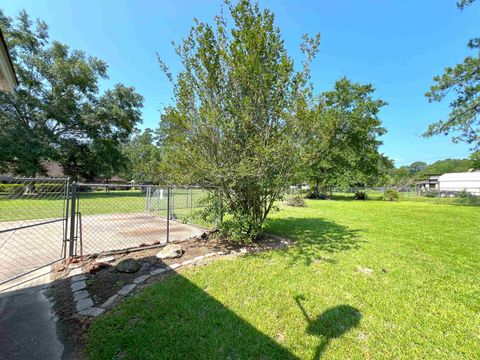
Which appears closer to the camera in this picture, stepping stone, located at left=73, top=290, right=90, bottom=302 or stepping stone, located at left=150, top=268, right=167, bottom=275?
stepping stone, located at left=73, top=290, right=90, bottom=302

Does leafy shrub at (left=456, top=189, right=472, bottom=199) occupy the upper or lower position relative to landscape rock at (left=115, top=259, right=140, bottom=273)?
upper

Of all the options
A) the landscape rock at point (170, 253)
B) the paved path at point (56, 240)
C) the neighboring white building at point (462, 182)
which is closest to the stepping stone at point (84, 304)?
the landscape rock at point (170, 253)

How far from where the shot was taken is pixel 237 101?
4.60 metres

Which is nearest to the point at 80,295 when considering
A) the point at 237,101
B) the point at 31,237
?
the point at 237,101

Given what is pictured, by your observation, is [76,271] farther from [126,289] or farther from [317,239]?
[317,239]

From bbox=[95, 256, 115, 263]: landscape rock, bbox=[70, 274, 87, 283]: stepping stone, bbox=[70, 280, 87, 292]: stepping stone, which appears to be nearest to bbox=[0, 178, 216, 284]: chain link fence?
bbox=[95, 256, 115, 263]: landscape rock

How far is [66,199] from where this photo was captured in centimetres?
390

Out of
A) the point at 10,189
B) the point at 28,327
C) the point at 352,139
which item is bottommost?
the point at 28,327

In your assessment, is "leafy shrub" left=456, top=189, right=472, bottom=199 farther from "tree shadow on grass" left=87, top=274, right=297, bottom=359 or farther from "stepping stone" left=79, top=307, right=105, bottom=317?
"stepping stone" left=79, top=307, right=105, bottom=317

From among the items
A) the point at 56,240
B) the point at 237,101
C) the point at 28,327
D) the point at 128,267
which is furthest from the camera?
the point at 56,240

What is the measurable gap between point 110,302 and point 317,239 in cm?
477

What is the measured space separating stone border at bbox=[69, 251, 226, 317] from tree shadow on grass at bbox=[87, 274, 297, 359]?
194mm

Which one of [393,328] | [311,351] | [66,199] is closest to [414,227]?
[393,328]

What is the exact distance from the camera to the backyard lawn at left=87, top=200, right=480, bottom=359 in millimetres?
2004
